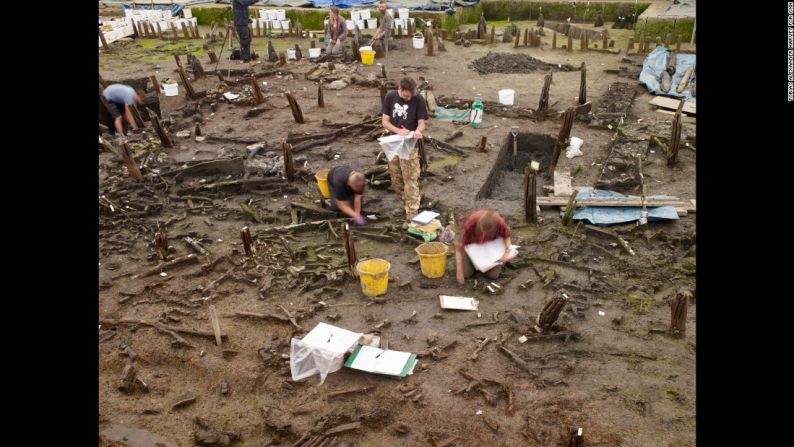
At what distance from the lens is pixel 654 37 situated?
762 inches

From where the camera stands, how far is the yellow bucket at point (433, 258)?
7.55m

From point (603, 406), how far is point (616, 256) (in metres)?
3.06

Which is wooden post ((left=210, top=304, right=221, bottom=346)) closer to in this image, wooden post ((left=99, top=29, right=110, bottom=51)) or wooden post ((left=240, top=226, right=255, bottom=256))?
wooden post ((left=240, top=226, right=255, bottom=256))

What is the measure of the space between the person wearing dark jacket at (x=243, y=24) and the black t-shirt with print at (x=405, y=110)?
10.9 metres

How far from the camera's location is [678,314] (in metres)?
6.27

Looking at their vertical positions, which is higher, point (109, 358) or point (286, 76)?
point (286, 76)

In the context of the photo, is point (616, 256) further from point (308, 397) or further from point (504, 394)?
point (308, 397)

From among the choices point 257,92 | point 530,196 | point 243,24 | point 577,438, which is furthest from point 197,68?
point 577,438

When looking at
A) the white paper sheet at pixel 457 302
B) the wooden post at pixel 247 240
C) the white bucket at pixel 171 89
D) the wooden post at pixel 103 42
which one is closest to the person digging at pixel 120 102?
the white bucket at pixel 171 89

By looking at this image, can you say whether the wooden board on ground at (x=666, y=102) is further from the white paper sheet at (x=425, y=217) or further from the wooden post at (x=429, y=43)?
the wooden post at (x=429, y=43)

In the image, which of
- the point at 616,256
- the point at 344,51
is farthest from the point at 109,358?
the point at 344,51

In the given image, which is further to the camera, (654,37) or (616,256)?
(654,37)

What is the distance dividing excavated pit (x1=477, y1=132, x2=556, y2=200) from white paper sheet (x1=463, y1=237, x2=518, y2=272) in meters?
3.57

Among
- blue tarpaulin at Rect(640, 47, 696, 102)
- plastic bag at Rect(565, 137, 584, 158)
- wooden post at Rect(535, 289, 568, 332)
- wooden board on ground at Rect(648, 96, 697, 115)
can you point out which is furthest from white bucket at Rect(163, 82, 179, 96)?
wooden post at Rect(535, 289, 568, 332)
